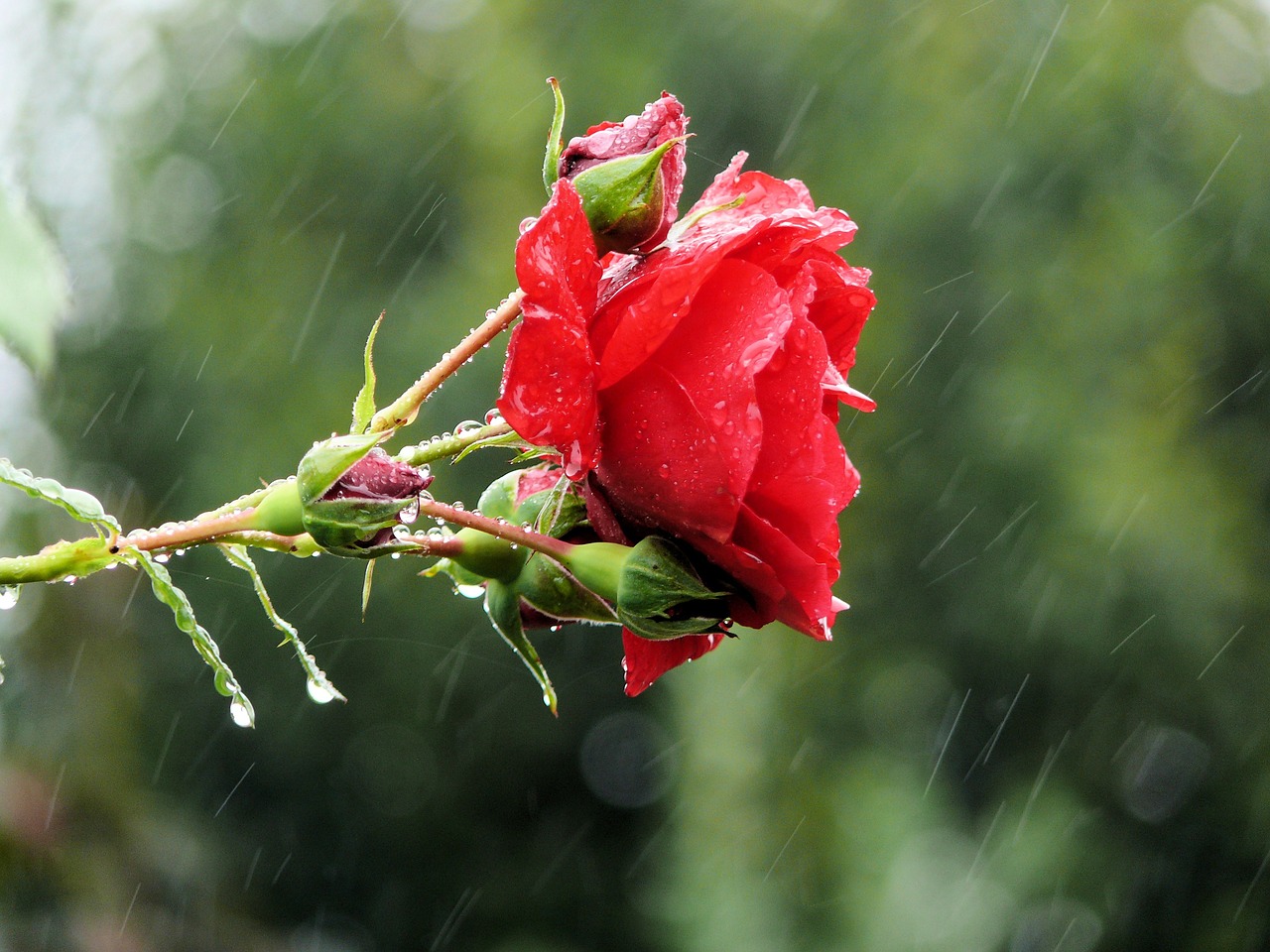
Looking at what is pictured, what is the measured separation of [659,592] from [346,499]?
9 centimetres

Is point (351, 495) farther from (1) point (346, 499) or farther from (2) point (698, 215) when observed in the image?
(2) point (698, 215)

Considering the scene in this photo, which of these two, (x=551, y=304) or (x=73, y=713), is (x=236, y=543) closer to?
(x=551, y=304)

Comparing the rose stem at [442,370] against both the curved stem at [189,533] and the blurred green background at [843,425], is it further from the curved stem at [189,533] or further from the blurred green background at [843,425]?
the blurred green background at [843,425]

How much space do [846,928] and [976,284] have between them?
4.42m

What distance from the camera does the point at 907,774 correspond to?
4.63 metres

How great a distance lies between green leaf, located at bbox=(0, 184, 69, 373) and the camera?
0.21m

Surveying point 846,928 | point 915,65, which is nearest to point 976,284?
point 915,65

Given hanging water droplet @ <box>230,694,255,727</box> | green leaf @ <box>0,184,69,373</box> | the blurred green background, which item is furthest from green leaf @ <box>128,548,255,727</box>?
the blurred green background

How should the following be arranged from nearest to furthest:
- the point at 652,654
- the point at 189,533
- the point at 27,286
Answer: the point at 27,286
the point at 189,533
the point at 652,654

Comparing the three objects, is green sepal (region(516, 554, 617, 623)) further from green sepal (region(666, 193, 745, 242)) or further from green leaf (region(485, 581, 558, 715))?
green sepal (region(666, 193, 745, 242))

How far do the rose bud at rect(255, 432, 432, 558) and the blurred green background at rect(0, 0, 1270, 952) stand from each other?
196 inches

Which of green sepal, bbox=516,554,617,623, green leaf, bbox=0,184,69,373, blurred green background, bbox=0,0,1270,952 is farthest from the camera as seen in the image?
blurred green background, bbox=0,0,1270,952

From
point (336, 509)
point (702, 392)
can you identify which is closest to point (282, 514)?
point (336, 509)

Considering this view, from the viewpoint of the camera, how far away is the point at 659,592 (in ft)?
1.26
